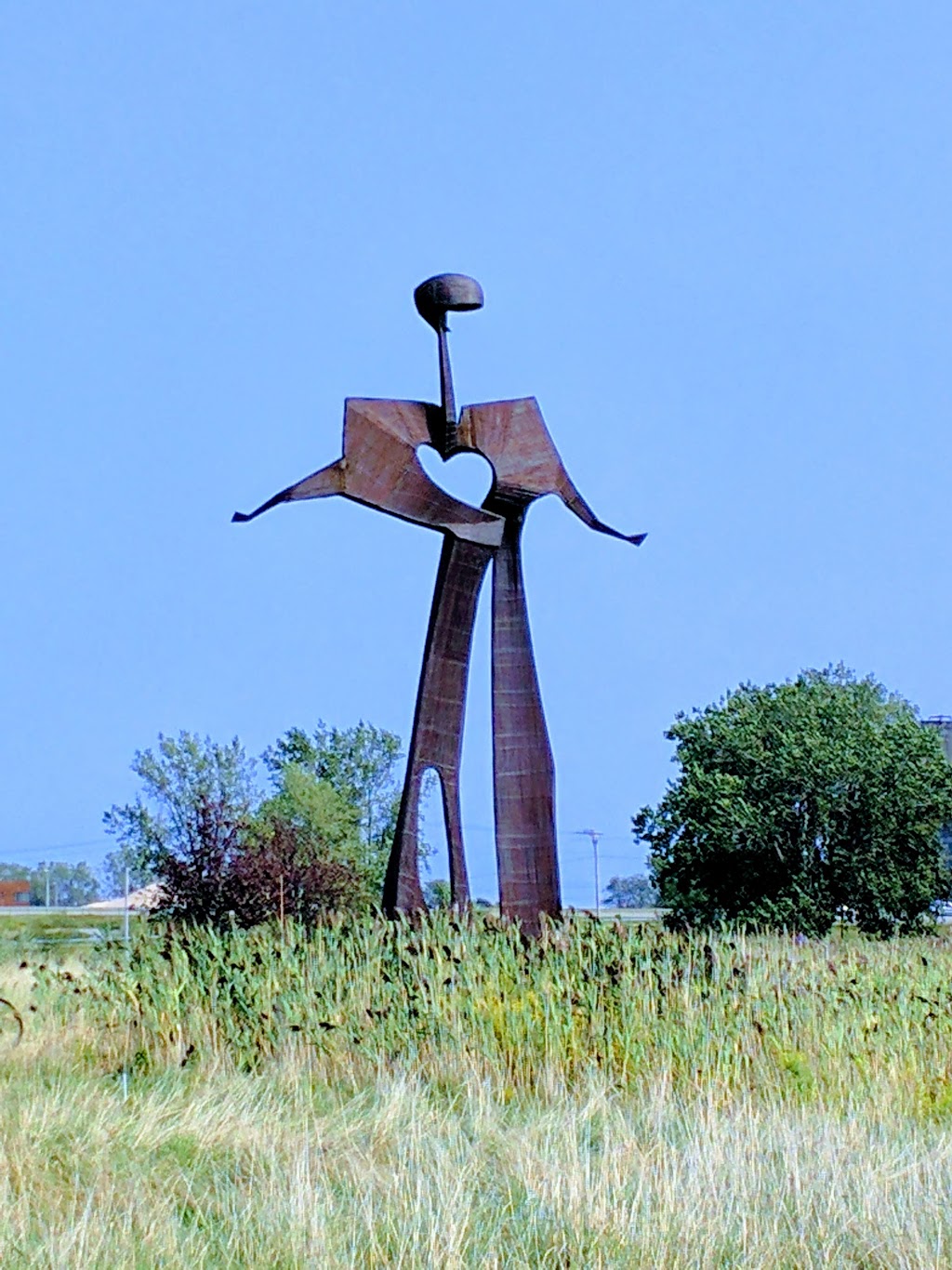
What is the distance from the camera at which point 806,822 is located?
21125mm

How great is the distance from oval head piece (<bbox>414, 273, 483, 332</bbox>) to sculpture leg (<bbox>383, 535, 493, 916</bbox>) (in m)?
1.43

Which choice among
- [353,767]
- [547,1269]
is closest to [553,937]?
[547,1269]

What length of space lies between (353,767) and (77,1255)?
75.5ft

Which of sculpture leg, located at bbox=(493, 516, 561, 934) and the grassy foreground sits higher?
sculpture leg, located at bbox=(493, 516, 561, 934)

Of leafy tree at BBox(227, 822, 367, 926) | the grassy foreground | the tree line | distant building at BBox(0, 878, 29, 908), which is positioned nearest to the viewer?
the grassy foreground

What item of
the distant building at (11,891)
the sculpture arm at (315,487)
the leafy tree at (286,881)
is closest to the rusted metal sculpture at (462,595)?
the sculpture arm at (315,487)

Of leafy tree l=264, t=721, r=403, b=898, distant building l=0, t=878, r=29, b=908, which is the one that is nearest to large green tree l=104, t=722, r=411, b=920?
leafy tree l=264, t=721, r=403, b=898

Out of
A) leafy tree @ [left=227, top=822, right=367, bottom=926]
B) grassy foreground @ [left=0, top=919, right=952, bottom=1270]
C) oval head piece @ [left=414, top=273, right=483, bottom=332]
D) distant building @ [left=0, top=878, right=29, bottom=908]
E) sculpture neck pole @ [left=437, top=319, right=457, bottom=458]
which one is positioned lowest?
grassy foreground @ [left=0, top=919, right=952, bottom=1270]

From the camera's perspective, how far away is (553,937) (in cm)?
862

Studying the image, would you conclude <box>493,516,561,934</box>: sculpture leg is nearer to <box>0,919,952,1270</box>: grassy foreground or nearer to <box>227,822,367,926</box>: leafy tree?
<box>0,919,952,1270</box>: grassy foreground

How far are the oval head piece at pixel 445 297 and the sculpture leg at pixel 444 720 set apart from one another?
143 cm

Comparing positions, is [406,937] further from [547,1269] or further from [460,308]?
[547,1269]

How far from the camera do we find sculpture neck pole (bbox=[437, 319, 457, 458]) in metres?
9.79

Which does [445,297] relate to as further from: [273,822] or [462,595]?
[273,822]
